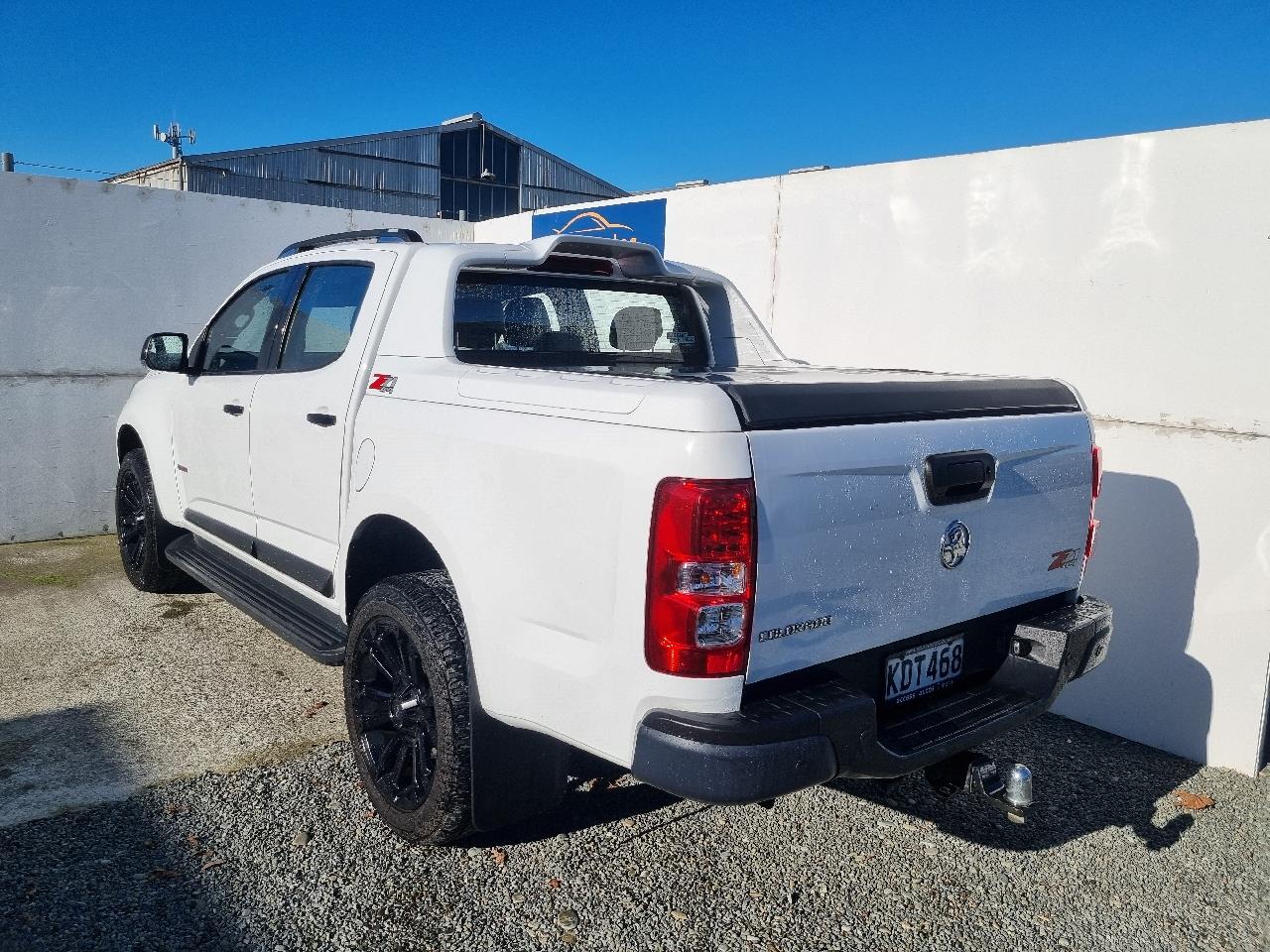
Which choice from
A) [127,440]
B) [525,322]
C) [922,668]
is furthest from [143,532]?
[922,668]

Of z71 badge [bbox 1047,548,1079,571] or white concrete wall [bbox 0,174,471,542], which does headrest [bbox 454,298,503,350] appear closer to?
z71 badge [bbox 1047,548,1079,571]

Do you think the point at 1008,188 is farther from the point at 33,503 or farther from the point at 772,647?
the point at 33,503

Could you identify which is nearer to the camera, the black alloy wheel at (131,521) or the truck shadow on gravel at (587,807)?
the truck shadow on gravel at (587,807)

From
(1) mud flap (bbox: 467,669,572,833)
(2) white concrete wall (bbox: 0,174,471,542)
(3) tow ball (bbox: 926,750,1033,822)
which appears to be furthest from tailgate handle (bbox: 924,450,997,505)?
(2) white concrete wall (bbox: 0,174,471,542)

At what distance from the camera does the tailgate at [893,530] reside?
2127mm

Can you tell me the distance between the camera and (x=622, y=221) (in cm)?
750

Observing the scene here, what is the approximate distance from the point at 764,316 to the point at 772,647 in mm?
4236

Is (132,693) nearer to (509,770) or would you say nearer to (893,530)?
(509,770)

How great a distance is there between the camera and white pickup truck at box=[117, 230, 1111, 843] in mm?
2084

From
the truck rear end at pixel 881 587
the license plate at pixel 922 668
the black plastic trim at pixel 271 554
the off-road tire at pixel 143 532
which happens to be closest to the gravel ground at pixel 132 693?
the off-road tire at pixel 143 532

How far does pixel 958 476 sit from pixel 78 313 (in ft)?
22.9

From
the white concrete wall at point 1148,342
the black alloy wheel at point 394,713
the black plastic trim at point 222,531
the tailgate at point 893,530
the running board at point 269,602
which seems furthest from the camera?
the black plastic trim at point 222,531

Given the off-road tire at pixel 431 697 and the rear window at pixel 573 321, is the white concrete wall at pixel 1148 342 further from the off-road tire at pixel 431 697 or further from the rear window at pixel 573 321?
the off-road tire at pixel 431 697

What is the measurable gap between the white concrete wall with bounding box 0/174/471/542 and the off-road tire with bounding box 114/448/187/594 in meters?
→ 1.87
